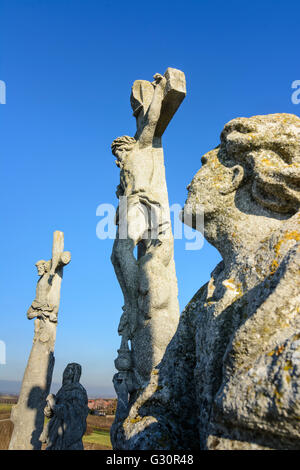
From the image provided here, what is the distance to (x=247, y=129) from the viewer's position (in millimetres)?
2123

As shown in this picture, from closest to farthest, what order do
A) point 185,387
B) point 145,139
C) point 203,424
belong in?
1. point 203,424
2. point 185,387
3. point 145,139

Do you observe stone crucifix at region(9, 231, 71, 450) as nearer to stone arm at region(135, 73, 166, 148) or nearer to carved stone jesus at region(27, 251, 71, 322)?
carved stone jesus at region(27, 251, 71, 322)

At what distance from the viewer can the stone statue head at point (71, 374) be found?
6800mm

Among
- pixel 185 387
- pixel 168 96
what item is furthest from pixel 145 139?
pixel 185 387

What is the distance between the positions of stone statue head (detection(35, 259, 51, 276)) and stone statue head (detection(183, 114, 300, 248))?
9325 millimetres

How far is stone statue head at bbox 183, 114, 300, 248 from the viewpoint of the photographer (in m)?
1.98

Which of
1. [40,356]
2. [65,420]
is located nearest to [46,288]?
[40,356]

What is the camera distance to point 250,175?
7.04 feet

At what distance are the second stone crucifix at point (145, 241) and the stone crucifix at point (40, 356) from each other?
478 centimetres

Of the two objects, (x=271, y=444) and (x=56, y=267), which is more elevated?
(x=56, y=267)

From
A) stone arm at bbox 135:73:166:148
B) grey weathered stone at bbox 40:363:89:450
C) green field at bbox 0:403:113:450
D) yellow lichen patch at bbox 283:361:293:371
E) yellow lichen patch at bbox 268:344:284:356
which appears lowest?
green field at bbox 0:403:113:450

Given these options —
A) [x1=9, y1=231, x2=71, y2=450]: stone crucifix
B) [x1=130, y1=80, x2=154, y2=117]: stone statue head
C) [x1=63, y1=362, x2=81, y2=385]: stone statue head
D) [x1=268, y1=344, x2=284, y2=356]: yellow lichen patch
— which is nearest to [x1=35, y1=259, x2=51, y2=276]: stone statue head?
[x1=9, y1=231, x2=71, y2=450]: stone crucifix
